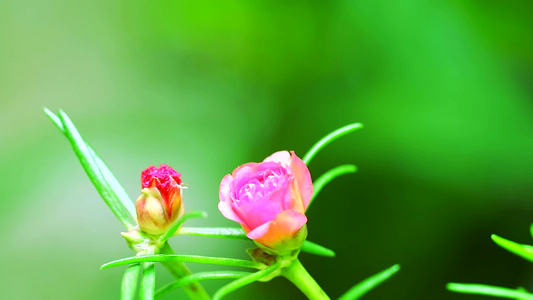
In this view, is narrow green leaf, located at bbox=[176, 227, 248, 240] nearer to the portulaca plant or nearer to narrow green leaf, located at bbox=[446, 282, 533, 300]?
the portulaca plant

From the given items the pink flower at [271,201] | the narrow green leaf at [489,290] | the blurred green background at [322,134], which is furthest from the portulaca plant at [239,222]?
the blurred green background at [322,134]

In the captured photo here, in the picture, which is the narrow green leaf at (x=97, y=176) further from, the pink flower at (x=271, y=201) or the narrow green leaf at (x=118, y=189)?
A: the pink flower at (x=271, y=201)

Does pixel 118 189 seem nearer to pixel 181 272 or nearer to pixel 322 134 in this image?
pixel 181 272

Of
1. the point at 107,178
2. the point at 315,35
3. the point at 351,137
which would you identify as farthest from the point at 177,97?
the point at 107,178

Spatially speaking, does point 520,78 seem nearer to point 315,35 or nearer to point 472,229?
point 472,229

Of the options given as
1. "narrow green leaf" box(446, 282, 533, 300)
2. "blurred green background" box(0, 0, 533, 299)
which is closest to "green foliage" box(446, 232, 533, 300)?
"narrow green leaf" box(446, 282, 533, 300)
